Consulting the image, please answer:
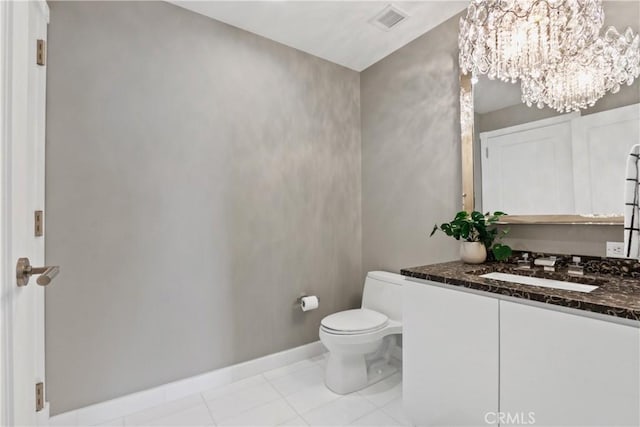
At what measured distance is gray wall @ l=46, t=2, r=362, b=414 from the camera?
168 centimetres

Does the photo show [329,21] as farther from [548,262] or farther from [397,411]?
[397,411]

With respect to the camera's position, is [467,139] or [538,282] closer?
[538,282]

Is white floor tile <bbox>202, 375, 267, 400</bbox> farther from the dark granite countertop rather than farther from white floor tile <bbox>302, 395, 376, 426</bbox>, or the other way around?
the dark granite countertop

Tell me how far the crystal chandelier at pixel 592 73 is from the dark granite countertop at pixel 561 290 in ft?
2.83

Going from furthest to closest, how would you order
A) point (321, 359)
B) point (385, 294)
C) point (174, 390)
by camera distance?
point (321, 359) → point (385, 294) → point (174, 390)

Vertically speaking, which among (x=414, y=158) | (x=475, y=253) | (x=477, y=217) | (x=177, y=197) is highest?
(x=414, y=158)

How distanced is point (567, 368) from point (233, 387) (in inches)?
74.5

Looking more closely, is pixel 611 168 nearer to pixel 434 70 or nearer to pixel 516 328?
pixel 516 328

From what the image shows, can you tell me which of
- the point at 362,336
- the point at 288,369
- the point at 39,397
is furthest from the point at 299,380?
A: the point at 39,397

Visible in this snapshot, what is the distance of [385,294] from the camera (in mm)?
2301

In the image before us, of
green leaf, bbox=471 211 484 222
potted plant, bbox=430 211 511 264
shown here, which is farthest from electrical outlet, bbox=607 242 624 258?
green leaf, bbox=471 211 484 222

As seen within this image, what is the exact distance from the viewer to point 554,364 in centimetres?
108

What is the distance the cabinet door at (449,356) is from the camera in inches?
50.2

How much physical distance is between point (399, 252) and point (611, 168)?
137 cm
